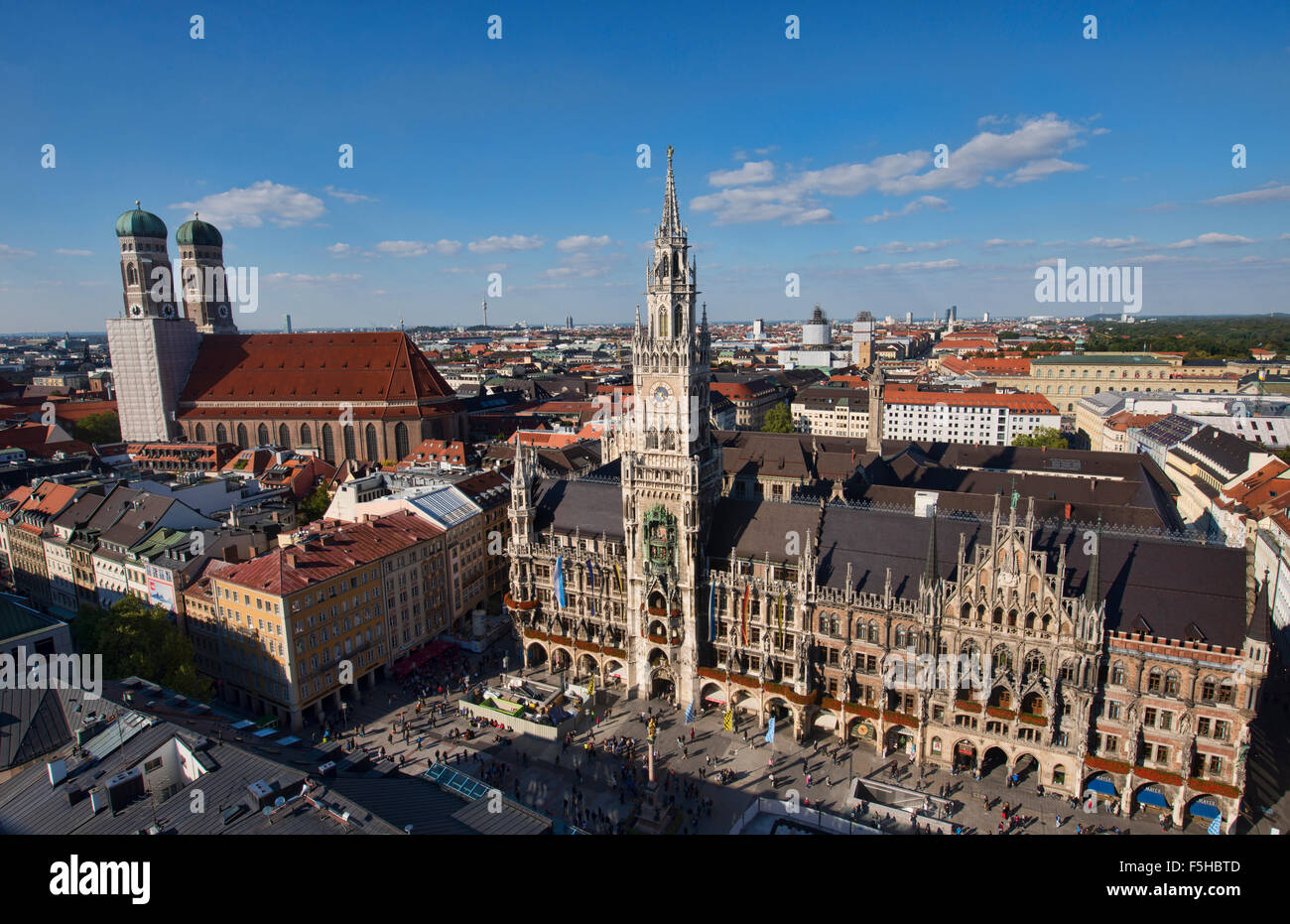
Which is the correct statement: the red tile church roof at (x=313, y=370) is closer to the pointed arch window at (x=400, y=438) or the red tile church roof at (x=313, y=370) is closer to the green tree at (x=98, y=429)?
the pointed arch window at (x=400, y=438)

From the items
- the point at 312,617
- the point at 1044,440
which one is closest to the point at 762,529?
the point at 312,617

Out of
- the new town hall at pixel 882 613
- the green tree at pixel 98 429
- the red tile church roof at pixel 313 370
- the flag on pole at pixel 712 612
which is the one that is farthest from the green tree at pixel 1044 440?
the green tree at pixel 98 429

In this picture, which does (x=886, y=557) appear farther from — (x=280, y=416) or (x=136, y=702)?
(x=280, y=416)

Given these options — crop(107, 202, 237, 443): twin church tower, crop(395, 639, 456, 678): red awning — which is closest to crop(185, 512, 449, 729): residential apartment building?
crop(395, 639, 456, 678): red awning

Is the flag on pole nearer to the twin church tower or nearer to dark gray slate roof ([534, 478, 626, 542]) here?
dark gray slate roof ([534, 478, 626, 542])

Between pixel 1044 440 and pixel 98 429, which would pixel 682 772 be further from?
pixel 98 429
